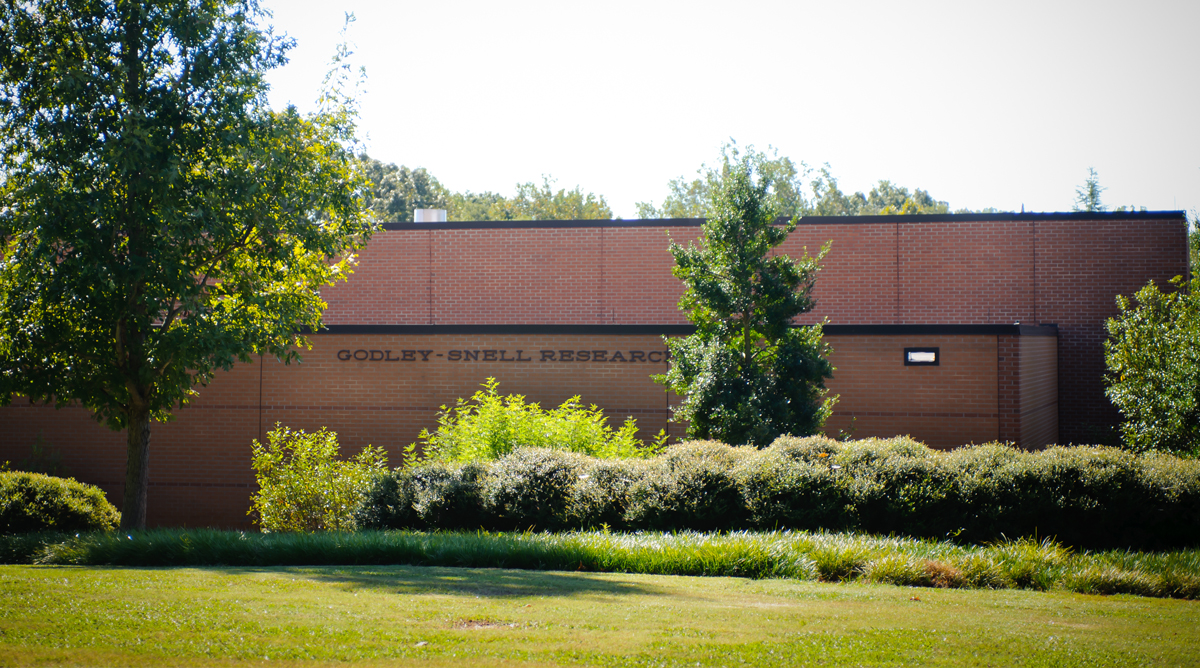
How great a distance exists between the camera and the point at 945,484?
402 inches

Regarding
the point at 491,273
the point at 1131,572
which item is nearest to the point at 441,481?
the point at 1131,572

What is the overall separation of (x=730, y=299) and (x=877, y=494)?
177 inches

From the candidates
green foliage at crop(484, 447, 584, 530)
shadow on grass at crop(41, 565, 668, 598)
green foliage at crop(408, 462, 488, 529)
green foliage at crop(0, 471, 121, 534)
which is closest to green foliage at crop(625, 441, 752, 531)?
green foliage at crop(484, 447, 584, 530)

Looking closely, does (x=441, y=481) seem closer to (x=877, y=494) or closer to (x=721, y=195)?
(x=877, y=494)

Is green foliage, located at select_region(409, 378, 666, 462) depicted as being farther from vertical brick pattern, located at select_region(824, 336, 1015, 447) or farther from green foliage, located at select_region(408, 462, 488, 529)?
vertical brick pattern, located at select_region(824, 336, 1015, 447)

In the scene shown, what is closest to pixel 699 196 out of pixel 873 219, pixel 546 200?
pixel 546 200

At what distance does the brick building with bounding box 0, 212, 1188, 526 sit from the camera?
15547 millimetres

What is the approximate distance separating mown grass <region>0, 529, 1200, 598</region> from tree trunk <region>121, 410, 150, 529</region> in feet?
5.48

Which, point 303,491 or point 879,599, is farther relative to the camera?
point 303,491

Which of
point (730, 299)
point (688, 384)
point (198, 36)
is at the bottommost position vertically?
point (688, 384)

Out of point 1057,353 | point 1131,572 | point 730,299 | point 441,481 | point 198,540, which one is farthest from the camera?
point 1057,353

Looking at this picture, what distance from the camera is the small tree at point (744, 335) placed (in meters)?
13.4

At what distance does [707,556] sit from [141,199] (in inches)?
312

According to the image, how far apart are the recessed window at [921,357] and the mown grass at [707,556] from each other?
618 centimetres
